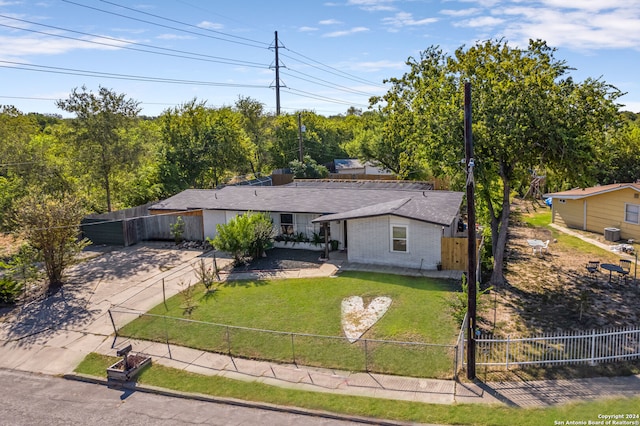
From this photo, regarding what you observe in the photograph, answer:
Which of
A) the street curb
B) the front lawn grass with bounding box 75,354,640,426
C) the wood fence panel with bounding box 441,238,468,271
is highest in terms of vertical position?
the wood fence panel with bounding box 441,238,468,271

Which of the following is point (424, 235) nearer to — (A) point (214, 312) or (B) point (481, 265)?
(B) point (481, 265)

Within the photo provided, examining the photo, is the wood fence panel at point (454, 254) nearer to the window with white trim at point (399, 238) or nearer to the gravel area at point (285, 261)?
the window with white trim at point (399, 238)

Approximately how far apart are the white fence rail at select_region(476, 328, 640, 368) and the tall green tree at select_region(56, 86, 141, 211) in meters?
30.3

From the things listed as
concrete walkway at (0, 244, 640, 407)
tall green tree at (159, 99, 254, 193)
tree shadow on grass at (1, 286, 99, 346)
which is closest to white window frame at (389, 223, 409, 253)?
concrete walkway at (0, 244, 640, 407)

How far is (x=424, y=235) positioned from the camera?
2253 centimetres

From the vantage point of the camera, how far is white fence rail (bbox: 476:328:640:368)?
45.0 ft

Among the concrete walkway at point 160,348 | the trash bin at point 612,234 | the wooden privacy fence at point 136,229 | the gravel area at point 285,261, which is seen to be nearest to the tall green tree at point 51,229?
the concrete walkway at point 160,348

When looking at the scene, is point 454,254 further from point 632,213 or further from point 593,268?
point 632,213

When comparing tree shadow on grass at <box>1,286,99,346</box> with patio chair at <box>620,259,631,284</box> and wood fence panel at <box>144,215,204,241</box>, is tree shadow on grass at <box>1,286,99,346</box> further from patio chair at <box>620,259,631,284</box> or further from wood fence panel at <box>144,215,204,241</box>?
patio chair at <box>620,259,631,284</box>

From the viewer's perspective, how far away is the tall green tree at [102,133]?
33.2m

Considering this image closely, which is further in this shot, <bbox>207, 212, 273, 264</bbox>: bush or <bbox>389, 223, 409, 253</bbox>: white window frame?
<bbox>207, 212, 273, 264</bbox>: bush

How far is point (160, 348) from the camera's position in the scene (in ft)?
51.7

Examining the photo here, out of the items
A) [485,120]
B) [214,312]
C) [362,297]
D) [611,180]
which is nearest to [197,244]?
[214,312]

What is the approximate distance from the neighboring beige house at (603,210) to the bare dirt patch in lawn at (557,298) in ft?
15.6
